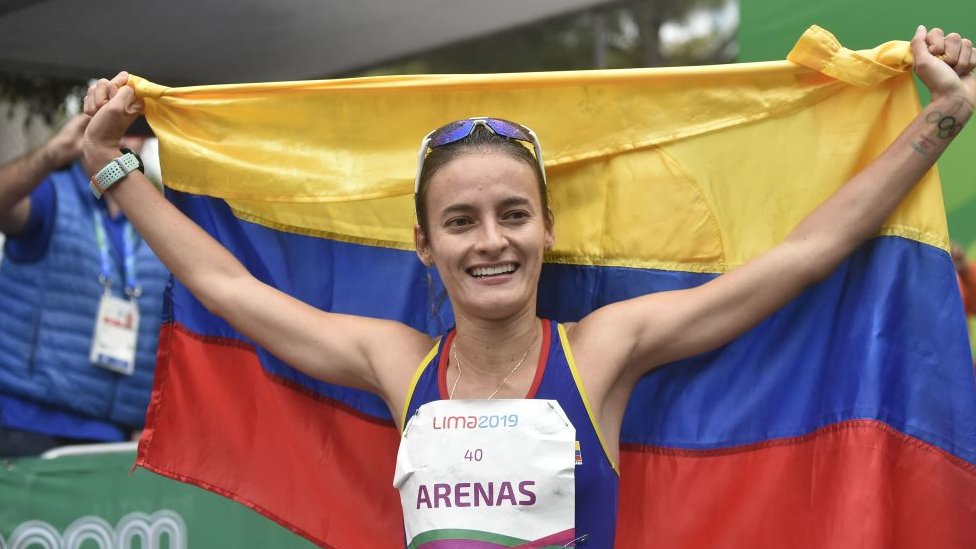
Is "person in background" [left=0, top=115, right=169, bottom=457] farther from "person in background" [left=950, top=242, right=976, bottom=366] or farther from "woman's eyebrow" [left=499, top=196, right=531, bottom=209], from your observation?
"person in background" [left=950, top=242, right=976, bottom=366]

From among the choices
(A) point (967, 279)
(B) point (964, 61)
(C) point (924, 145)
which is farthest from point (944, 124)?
(A) point (967, 279)

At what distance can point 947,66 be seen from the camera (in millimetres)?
2805

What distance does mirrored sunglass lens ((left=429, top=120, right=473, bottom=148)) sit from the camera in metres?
2.88

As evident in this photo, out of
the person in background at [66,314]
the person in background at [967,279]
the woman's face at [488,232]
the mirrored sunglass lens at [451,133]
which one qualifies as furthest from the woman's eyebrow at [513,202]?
the person in background at [66,314]

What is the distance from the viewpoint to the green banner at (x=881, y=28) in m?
3.76

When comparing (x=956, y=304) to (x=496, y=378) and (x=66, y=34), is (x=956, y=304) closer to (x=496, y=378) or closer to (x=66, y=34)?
(x=496, y=378)

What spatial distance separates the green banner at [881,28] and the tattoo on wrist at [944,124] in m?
1.04

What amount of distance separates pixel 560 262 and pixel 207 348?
3.60ft

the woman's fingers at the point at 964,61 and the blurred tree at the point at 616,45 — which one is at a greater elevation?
the blurred tree at the point at 616,45

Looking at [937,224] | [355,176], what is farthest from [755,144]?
[355,176]

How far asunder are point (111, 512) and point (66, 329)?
2.50 ft

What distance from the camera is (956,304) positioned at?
292cm

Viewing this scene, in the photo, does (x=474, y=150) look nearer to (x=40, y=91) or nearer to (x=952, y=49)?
(x=952, y=49)

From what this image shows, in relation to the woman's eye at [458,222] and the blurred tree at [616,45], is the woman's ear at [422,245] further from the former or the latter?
the blurred tree at [616,45]
